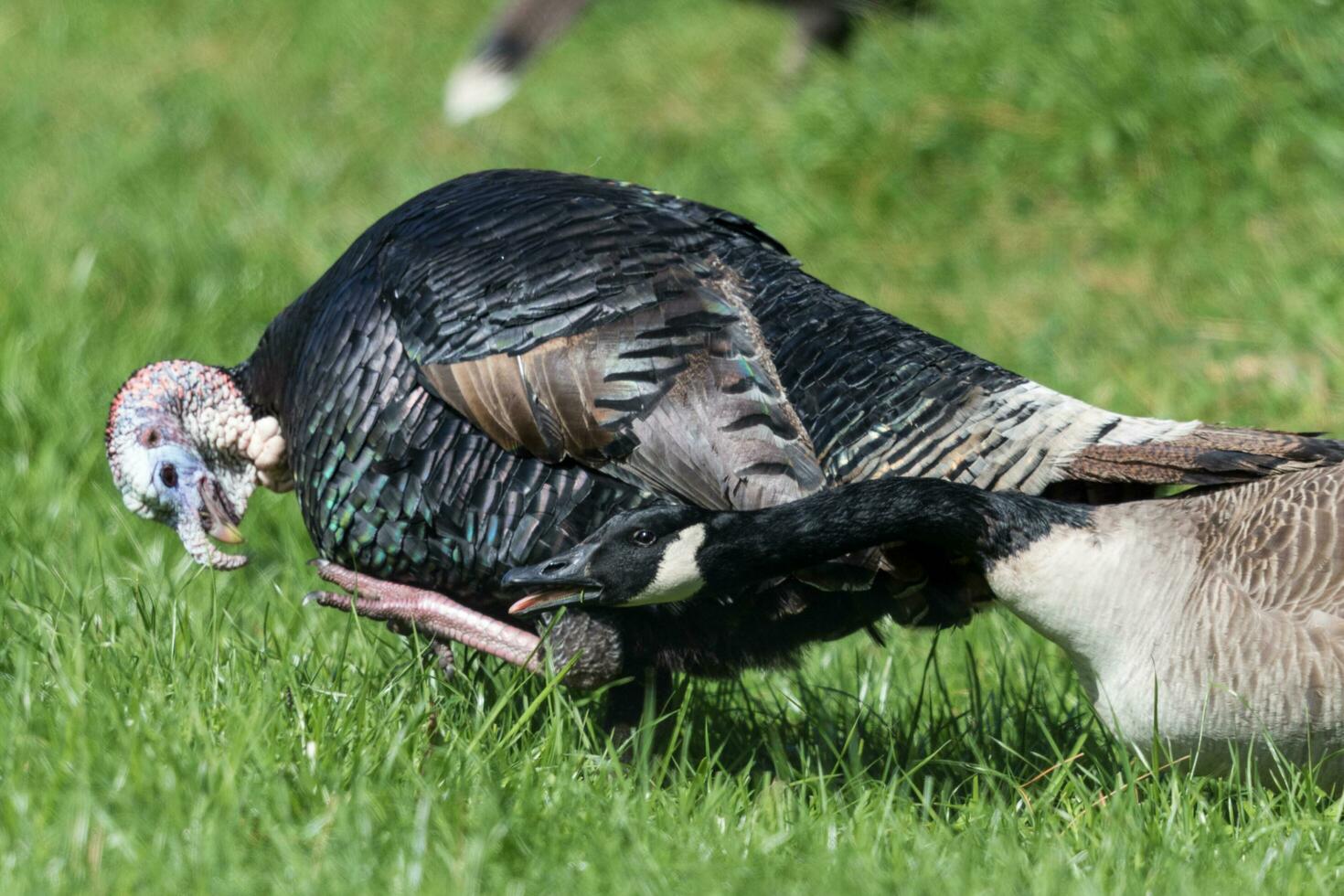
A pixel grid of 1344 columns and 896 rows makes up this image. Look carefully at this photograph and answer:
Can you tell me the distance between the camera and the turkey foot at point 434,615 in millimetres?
3479

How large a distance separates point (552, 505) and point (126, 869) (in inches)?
45.9

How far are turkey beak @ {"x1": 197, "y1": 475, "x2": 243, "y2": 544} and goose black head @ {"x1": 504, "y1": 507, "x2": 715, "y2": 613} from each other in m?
1.17

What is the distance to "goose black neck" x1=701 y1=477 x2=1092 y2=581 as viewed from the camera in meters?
3.08

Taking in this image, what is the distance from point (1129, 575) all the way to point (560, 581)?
107cm

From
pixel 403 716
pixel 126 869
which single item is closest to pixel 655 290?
pixel 403 716

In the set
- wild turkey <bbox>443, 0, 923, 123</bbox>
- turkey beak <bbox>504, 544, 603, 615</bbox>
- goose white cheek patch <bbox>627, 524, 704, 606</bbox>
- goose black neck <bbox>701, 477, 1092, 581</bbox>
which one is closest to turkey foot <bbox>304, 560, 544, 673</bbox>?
turkey beak <bbox>504, 544, 603, 615</bbox>

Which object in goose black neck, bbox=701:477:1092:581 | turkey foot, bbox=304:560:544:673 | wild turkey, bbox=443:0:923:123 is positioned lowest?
turkey foot, bbox=304:560:544:673

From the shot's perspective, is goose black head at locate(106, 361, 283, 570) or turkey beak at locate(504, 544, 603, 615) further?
goose black head at locate(106, 361, 283, 570)

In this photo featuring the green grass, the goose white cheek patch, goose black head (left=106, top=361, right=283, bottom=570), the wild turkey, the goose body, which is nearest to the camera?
the green grass

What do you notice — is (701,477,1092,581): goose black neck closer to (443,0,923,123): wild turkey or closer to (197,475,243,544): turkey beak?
(197,475,243,544): turkey beak

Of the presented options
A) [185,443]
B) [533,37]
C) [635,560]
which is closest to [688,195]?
[533,37]

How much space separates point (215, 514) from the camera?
4043 millimetres

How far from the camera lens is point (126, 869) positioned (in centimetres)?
246

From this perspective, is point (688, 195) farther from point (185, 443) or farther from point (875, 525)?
point (875, 525)
